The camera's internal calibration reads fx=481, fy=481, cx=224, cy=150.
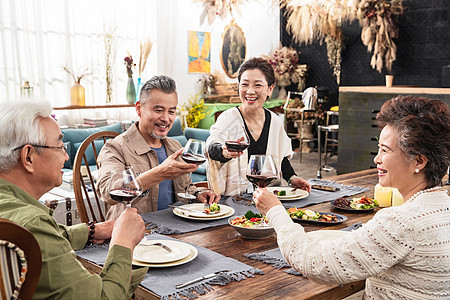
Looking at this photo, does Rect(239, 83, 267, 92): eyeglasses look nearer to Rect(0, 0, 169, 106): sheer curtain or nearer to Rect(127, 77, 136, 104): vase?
Rect(0, 0, 169, 106): sheer curtain

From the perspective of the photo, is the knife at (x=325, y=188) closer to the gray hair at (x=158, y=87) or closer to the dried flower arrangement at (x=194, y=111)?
the gray hair at (x=158, y=87)

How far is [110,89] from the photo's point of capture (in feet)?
21.2

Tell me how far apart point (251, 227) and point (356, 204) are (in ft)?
2.30

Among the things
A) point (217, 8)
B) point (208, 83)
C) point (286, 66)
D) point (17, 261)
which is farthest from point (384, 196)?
point (286, 66)

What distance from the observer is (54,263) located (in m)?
1.08

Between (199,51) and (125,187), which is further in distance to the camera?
(199,51)

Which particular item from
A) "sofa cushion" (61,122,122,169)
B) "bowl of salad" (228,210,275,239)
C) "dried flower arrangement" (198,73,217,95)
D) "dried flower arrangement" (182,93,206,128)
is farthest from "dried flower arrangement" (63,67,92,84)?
"bowl of salad" (228,210,275,239)

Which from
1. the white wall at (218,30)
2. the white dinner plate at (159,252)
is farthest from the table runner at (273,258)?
the white wall at (218,30)

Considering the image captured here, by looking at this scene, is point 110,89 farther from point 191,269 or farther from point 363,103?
point 191,269

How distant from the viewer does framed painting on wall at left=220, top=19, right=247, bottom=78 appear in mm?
8133

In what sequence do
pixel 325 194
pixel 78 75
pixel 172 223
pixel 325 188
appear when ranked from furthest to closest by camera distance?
pixel 78 75 < pixel 325 188 < pixel 325 194 < pixel 172 223

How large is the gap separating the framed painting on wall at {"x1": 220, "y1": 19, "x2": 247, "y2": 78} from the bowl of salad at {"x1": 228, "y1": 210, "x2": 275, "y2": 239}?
21.2 ft

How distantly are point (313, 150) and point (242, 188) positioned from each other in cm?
659

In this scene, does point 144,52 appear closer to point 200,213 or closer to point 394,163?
point 200,213
